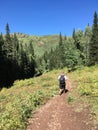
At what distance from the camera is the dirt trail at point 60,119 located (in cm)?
1282

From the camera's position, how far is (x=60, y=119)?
46.0 feet

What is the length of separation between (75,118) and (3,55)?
64298 mm

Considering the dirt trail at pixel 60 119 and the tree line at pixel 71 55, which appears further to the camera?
the tree line at pixel 71 55

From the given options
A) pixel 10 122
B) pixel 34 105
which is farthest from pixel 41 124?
pixel 34 105

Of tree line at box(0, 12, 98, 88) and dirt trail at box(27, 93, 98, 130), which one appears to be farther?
tree line at box(0, 12, 98, 88)

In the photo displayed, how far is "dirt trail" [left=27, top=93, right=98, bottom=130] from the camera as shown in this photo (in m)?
12.8

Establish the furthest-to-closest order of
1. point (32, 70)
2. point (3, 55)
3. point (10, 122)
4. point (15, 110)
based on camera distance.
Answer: point (32, 70) < point (3, 55) < point (15, 110) < point (10, 122)

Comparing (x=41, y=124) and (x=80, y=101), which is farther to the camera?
(x=80, y=101)

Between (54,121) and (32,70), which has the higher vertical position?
(54,121)

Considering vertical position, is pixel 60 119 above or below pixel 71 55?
below

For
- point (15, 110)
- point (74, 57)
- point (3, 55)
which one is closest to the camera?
point (15, 110)

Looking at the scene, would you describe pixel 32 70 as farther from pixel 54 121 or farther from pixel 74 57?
pixel 54 121

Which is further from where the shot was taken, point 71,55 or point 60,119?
point 71,55

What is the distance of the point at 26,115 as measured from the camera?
569 inches
